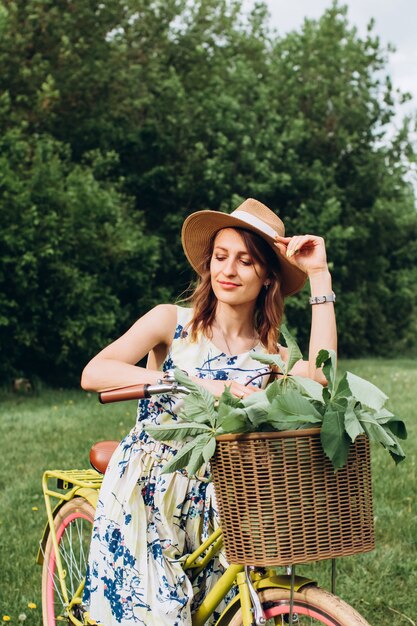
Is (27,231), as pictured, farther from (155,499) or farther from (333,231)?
(155,499)

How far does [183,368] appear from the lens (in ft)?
9.83

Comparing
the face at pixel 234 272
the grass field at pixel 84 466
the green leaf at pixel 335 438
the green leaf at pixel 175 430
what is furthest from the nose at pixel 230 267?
the grass field at pixel 84 466

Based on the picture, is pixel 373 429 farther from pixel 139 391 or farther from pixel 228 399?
pixel 139 391

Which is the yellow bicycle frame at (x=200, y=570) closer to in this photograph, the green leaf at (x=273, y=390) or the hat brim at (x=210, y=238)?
the green leaf at (x=273, y=390)

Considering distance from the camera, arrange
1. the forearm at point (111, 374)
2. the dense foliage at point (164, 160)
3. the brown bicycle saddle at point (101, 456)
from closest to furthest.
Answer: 1. the forearm at point (111, 374)
2. the brown bicycle saddle at point (101, 456)
3. the dense foliage at point (164, 160)

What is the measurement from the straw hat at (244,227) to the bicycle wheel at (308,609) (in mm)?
1216

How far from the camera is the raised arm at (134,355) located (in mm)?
2697

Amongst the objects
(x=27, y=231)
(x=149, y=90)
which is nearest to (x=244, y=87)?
(x=149, y=90)

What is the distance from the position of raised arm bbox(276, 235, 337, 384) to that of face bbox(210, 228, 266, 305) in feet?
0.69

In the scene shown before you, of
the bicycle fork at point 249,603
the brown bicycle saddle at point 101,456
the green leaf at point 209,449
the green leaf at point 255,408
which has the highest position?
the green leaf at point 255,408

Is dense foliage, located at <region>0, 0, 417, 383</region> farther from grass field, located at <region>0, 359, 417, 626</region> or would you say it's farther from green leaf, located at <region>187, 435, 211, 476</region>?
green leaf, located at <region>187, 435, 211, 476</region>

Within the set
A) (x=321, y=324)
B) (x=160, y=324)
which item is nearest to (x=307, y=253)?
(x=321, y=324)

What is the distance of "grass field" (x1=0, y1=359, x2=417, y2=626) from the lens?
14.2ft

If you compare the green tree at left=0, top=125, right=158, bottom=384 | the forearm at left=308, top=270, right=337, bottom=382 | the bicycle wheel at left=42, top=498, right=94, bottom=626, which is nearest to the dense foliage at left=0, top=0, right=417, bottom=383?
the green tree at left=0, top=125, right=158, bottom=384
